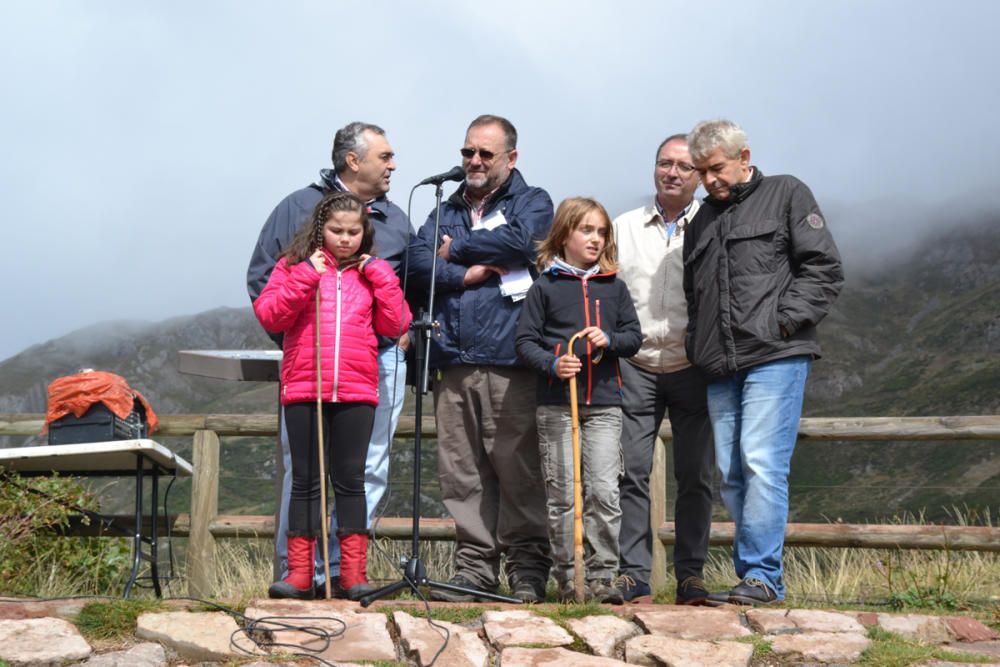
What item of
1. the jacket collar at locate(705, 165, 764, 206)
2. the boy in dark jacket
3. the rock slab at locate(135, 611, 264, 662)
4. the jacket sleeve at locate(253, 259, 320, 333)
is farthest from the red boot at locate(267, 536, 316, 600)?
the jacket collar at locate(705, 165, 764, 206)

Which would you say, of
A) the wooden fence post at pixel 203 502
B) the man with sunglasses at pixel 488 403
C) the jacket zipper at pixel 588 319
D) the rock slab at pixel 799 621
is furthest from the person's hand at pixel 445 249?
the wooden fence post at pixel 203 502

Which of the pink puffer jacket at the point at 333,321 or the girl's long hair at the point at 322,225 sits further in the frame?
the girl's long hair at the point at 322,225

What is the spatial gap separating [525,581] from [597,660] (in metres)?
1.29

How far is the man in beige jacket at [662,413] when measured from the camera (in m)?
5.23

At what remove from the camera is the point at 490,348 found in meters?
5.29

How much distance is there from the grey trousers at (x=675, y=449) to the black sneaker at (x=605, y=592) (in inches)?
12.8

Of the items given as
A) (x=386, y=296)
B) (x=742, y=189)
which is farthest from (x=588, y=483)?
(x=742, y=189)

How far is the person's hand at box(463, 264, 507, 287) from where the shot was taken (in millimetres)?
5352

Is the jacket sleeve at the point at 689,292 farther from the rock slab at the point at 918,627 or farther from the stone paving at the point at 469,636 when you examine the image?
the rock slab at the point at 918,627

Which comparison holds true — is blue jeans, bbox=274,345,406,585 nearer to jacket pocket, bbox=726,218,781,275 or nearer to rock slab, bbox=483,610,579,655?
rock slab, bbox=483,610,579,655

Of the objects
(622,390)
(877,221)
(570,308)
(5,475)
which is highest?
(877,221)

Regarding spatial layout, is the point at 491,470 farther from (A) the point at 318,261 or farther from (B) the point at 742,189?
(B) the point at 742,189

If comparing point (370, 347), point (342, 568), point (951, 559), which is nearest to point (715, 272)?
point (370, 347)

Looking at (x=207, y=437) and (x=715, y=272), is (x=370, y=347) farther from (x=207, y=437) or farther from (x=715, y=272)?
(x=207, y=437)
